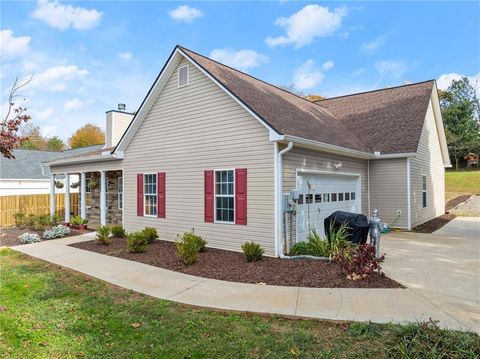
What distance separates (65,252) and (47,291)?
3587 millimetres

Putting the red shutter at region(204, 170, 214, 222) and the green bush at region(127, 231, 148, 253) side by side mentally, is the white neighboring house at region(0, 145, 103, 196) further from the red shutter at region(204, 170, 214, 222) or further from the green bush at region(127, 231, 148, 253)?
the red shutter at region(204, 170, 214, 222)

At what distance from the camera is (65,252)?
907cm

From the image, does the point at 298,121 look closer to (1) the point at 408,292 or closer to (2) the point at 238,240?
(2) the point at 238,240

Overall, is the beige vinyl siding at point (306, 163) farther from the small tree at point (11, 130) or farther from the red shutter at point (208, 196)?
the small tree at point (11, 130)

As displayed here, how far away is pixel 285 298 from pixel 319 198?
193 inches

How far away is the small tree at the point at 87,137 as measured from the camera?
143ft

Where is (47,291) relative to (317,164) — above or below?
below

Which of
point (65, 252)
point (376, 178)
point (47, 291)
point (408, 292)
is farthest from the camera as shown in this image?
point (376, 178)

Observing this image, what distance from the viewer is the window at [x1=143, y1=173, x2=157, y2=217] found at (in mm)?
10883

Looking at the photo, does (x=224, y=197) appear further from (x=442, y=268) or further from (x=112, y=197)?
(x=112, y=197)

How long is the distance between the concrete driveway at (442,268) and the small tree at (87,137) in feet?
137

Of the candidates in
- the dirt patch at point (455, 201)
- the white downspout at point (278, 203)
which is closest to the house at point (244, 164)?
the white downspout at point (278, 203)

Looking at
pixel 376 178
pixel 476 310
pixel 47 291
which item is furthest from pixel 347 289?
pixel 376 178

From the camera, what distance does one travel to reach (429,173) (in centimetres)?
1530
